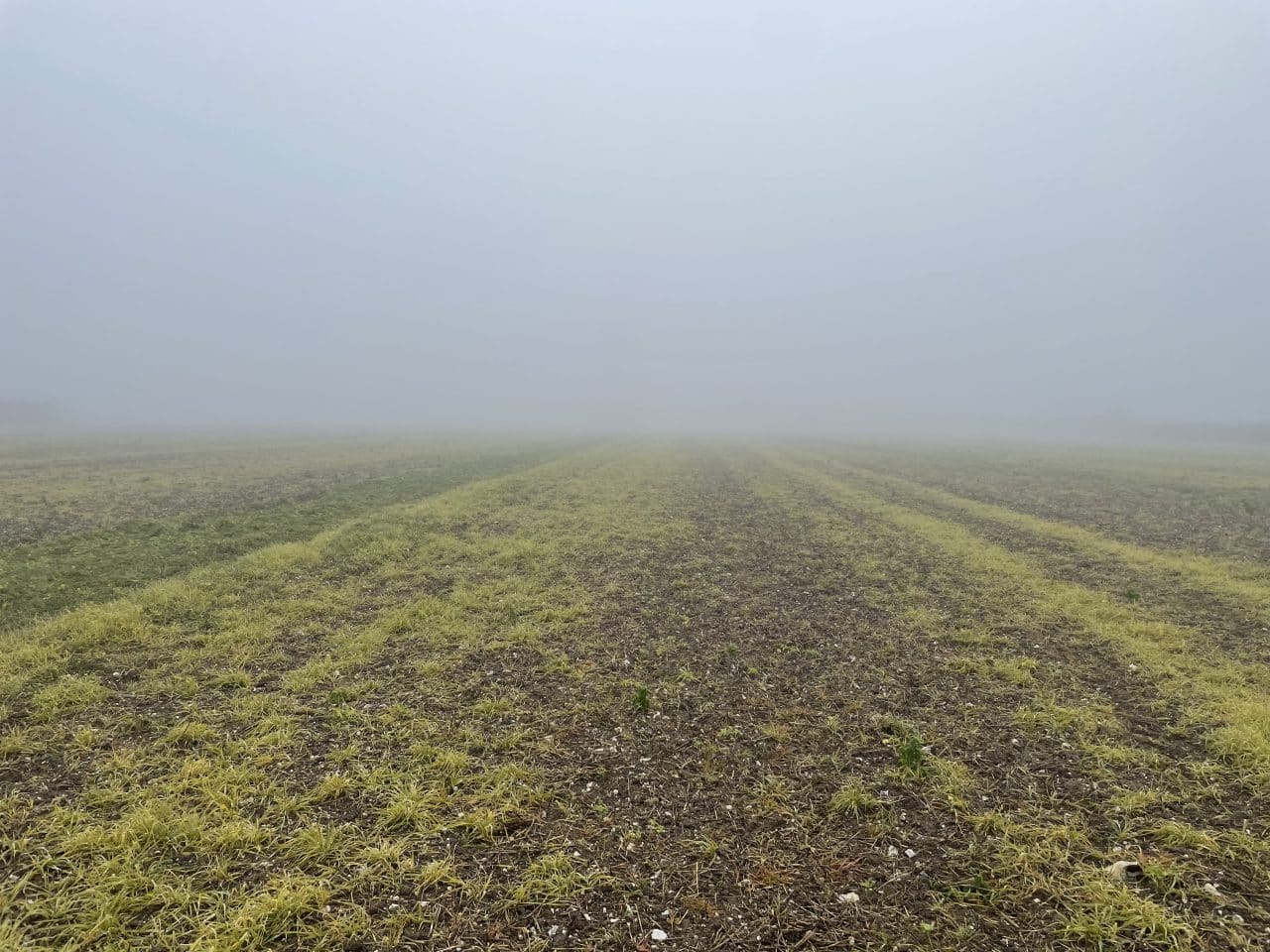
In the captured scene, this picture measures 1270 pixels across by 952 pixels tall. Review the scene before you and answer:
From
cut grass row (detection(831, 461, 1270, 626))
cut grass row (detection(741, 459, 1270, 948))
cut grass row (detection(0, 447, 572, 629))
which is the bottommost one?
cut grass row (detection(741, 459, 1270, 948))

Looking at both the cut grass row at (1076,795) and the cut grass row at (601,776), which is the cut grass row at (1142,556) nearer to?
the cut grass row at (601,776)

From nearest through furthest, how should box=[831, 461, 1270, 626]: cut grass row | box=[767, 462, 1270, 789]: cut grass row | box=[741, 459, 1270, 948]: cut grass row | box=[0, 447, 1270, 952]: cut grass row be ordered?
box=[0, 447, 1270, 952]: cut grass row, box=[741, 459, 1270, 948]: cut grass row, box=[767, 462, 1270, 789]: cut grass row, box=[831, 461, 1270, 626]: cut grass row

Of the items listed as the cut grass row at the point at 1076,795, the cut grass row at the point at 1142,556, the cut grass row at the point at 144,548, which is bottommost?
the cut grass row at the point at 1076,795

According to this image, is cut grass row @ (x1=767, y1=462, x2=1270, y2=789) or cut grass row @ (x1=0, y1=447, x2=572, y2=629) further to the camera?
cut grass row @ (x1=0, y1=447, x2=572, y2=629)

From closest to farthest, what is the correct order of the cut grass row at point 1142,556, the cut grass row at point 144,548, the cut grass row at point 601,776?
the cut grass row at point 601,776
the cut grass row at point 144,548
the cut grass row at point 1142,556

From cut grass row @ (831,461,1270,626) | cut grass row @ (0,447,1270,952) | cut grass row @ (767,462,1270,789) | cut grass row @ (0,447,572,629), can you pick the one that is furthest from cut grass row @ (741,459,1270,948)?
cut grass row @ (0,447,572,629)

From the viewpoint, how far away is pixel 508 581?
50.1 feet

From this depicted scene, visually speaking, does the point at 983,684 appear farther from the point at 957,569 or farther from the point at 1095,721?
the point at 957,569

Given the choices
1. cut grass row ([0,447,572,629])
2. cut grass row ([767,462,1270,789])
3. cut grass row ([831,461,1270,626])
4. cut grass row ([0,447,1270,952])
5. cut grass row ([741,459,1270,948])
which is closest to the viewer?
cut grass row ([0,447,1270,952])

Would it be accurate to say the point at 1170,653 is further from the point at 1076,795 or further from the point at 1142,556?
the point at 1142,556

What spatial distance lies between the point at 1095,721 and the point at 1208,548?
1716cm

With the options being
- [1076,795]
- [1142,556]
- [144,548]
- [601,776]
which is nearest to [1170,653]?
[1076,795]

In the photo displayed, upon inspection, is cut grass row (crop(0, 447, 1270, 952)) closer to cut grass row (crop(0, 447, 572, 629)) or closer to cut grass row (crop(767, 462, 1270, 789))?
cut grass row (crop(767, 462, 1270, 789))

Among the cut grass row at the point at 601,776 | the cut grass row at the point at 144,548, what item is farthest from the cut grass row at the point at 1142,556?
the cut grass row at the point at 144,548
